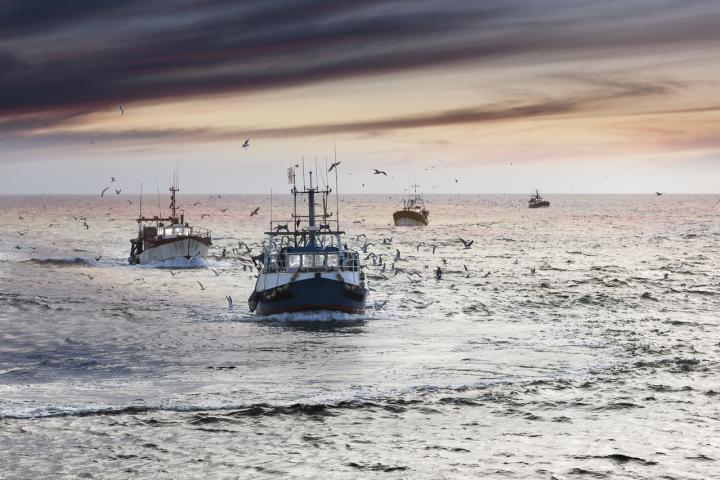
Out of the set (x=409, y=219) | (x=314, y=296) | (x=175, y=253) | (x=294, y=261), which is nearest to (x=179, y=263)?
(x=175, y=253)

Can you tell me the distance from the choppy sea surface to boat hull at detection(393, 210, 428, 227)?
99.8 m

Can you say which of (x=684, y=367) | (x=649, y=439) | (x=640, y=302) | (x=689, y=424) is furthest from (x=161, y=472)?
(x=640, y=302)

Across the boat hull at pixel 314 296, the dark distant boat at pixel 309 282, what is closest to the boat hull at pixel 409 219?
the dark distant boat at pixel 309 282

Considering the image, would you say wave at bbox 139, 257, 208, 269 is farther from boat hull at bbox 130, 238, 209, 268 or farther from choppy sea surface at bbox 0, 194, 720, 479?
choppy sea surface at bbox 0, 194, 720, 479

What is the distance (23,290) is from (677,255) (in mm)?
60963

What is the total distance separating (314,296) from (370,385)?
14382 millimetres

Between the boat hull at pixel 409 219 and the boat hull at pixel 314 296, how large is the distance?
4462 inches

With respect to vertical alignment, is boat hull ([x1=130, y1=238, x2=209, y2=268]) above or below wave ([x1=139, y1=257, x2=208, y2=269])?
above

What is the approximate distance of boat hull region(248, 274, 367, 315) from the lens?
1446 inches

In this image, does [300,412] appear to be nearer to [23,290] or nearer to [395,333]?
[395,333]

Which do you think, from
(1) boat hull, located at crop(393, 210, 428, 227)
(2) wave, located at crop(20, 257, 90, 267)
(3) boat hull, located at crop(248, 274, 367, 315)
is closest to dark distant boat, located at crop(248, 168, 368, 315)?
(3) boat hull, located at crop(248, 274, 367, 315)

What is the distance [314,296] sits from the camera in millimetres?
36812

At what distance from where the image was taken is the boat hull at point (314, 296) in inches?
1446

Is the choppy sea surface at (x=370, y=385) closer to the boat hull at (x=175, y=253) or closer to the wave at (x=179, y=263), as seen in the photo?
the wave at (x=179, y=263)
